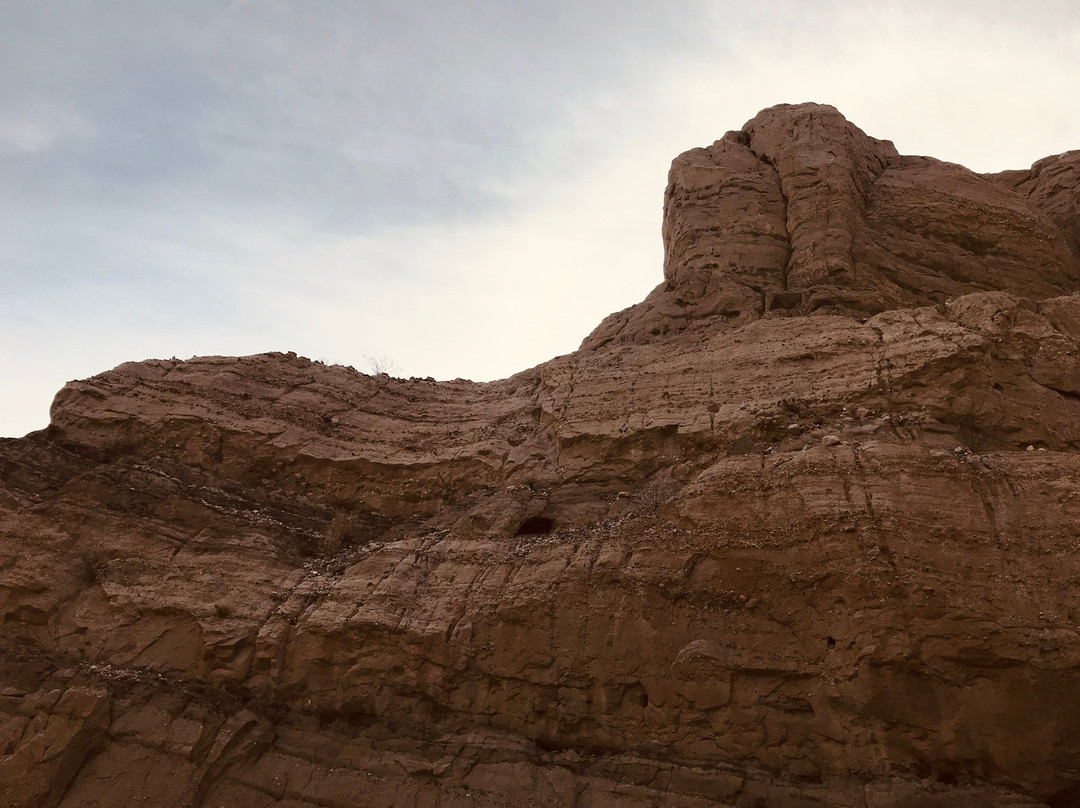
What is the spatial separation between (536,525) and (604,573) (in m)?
1.90

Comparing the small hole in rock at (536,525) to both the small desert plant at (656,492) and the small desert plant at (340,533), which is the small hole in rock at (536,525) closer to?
the small desert plant at (656,492)

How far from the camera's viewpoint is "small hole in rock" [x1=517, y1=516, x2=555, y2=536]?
40.7 feet

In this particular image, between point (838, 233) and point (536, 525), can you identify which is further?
point (838, 233)

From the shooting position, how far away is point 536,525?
41.0 feet

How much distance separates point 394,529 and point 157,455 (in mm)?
4344

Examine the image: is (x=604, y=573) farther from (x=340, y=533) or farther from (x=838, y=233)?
(x=838, y=233)

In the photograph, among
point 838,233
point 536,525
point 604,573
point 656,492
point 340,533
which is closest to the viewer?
point 604,573

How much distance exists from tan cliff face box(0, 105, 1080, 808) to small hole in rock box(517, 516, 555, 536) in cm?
6

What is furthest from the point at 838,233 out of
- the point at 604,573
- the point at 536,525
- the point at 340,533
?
the point at 340,533

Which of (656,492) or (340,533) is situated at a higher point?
(656,492)

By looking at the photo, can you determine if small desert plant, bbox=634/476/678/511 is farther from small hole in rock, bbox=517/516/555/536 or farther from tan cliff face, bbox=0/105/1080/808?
small hole in rock, bbox=517/516/555/536

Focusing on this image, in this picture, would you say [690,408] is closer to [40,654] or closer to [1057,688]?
[1057,688]

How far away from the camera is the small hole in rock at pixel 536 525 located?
1241 centimetres

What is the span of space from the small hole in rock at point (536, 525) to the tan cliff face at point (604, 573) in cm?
6
